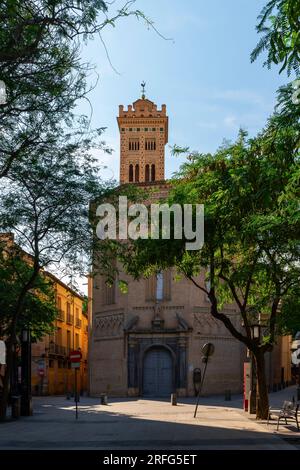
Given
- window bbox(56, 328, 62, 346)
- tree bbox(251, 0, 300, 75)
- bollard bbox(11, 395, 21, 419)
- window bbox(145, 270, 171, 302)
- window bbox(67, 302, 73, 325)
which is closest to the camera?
tree bbox(251, 0, 300, 75)

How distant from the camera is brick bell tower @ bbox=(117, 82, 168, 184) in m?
84.4

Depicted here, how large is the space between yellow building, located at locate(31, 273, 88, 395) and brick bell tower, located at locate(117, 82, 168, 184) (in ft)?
58.1

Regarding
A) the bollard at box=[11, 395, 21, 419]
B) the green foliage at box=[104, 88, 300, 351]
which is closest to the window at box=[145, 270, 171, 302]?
the green foliage at box=[104, 88, 300, 351]

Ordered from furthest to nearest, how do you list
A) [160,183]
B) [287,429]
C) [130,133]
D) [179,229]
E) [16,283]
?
[130,133], [160,183], [16,283], [179,229], [287,429]

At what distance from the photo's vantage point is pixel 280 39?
8711mm

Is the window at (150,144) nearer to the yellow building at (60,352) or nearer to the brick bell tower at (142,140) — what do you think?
the brick bell tower at (142,140)

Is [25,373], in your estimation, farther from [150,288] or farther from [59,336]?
[59,336]

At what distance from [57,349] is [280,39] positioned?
5862 cm

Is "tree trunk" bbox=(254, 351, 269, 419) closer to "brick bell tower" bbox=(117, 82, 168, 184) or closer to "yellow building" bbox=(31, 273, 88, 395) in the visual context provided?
"yellow building" bbox=(31, 273, 88, 395)
